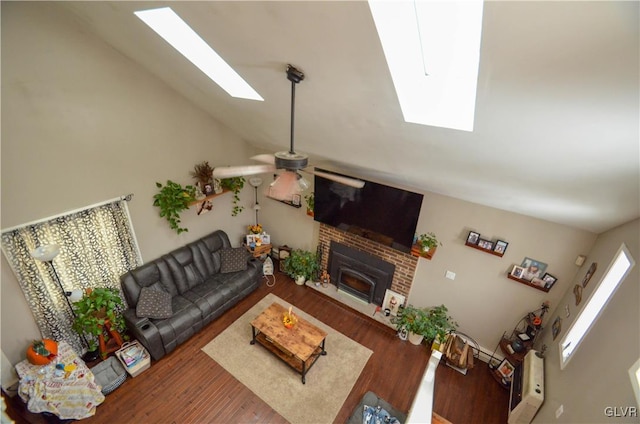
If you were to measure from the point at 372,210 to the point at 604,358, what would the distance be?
281 centimetres

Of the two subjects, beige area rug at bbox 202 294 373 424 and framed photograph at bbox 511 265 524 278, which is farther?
framed photograph at bbox 511 265 524 278

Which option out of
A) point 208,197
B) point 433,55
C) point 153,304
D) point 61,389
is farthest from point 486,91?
point 61,389

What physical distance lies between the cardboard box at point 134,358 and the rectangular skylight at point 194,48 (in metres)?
3.57

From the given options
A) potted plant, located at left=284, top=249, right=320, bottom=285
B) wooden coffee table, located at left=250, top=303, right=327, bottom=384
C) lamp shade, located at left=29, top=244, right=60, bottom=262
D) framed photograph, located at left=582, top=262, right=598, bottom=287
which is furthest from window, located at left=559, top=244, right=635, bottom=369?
lamp shade, located at left=29, top=244, right=60, bottom=262

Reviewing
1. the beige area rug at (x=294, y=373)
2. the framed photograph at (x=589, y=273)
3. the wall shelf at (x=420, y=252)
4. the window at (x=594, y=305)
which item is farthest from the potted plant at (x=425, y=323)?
the framed photograph at (x=589, y=273)

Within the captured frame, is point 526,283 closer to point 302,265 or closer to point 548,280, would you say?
point 548,280

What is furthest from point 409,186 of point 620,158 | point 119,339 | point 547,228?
point 119,339

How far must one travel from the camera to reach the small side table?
9.53 ft

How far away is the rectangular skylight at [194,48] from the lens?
217cm

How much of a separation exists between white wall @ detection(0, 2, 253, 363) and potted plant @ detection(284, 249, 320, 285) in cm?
236

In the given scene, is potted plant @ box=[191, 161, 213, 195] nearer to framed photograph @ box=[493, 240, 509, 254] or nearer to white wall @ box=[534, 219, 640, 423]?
framed photograph @ box=[493, 240, 509, 254]

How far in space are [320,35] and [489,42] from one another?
34.0 inches

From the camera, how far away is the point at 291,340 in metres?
3.87

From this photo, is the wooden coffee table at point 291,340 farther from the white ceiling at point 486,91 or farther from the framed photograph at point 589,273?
the framed photograph at point 589,273
